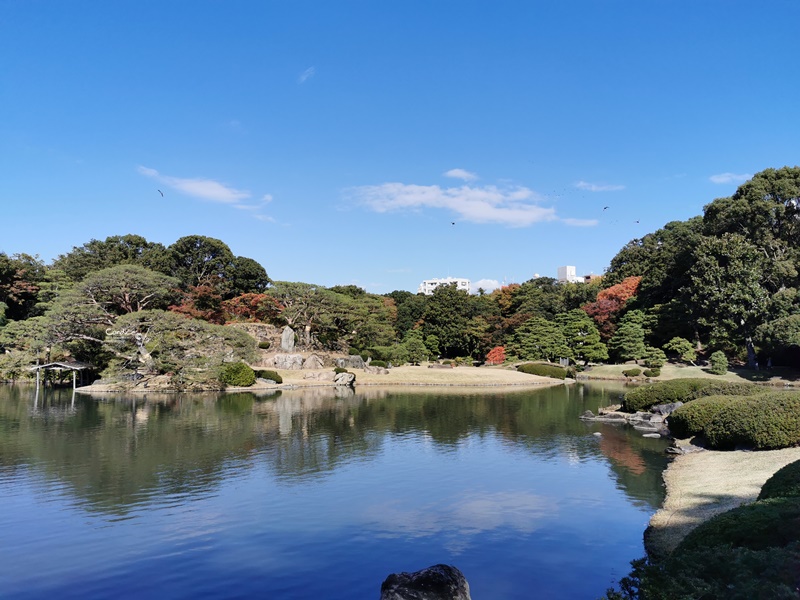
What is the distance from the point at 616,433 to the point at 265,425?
14.3 metres

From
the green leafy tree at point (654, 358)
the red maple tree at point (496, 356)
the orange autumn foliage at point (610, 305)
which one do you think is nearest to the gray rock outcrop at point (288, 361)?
the red maple tree at point (496, 356)

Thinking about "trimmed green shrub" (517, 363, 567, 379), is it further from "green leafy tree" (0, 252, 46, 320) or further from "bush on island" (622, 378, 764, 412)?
"green leafy tree" (0, 252, 46, 320)

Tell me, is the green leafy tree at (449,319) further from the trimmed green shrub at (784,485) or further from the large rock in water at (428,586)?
the large rock in water at (428,586)

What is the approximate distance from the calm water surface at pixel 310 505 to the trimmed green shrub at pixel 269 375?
15.2 m

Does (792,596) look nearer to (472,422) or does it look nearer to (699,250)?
(472,422)

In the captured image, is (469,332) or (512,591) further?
(469,332)

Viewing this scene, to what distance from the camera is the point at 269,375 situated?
1575 inches

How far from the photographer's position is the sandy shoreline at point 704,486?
9734 millimetres

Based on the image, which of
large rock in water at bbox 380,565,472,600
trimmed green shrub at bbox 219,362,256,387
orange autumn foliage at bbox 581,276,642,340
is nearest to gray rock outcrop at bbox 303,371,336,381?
trimmed green shrub at bbox 219,362,256,387

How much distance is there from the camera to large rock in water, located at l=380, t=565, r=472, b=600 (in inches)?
232

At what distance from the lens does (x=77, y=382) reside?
4069 centimetres

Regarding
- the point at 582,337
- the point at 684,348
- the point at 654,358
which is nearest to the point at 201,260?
the point at 582,337

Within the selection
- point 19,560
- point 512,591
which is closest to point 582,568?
point 512,591

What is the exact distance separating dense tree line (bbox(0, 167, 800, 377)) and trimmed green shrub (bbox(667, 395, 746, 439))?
26349 millimetres
